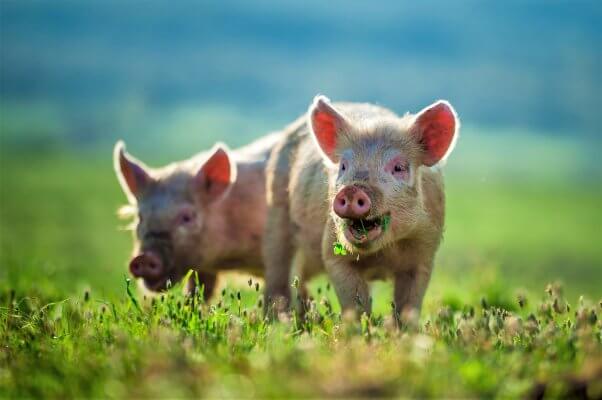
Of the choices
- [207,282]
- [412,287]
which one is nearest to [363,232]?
[412,287]

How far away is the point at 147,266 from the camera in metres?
8.23

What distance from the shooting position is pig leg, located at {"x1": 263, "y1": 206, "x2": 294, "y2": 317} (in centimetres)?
841

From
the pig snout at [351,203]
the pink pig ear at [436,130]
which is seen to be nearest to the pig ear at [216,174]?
the pink pig ear at [436,130]

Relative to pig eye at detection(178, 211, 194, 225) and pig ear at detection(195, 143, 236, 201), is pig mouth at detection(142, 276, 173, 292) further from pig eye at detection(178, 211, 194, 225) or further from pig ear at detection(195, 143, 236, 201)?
pig ear at detection(195, 143, 236, 201)

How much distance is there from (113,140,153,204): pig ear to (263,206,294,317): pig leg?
1255 millimetres

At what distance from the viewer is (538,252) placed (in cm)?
2656

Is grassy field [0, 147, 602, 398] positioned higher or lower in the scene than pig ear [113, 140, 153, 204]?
lower

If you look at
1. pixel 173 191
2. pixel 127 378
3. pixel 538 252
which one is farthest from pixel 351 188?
pixel 538 252

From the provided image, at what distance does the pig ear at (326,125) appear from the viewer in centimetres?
665

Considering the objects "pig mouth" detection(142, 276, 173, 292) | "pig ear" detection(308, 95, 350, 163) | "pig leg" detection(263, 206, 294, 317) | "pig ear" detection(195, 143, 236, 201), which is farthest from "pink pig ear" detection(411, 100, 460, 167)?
"pig mouth" detection(142, 276, 173, 292)

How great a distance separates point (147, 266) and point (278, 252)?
1132 millimetres

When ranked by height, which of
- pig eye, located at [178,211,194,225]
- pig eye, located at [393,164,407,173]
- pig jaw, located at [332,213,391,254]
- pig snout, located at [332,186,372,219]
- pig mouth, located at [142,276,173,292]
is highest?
pig eye, located at [393,164,407,173]

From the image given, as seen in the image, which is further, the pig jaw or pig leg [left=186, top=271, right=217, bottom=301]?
pig leg [left=186, top=271, right=217, bottom=301]

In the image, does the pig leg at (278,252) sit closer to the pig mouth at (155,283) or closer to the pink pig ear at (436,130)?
the pig mouth at (155,283)
